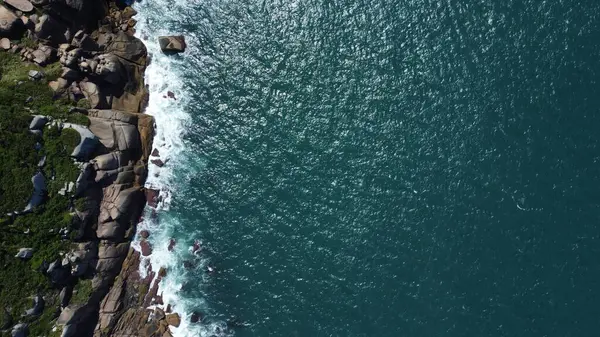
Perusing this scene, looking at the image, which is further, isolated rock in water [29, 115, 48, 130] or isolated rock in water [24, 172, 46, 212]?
isolated rock in water [29, 115, 48, 130]

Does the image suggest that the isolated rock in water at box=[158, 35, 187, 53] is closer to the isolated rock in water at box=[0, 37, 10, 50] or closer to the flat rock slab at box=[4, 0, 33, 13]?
the flat rock slab at box=[4, 0, 33, 13]

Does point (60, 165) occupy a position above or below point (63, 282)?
above

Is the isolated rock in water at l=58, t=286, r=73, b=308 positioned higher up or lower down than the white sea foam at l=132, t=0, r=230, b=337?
lower down

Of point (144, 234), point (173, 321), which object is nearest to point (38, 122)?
point (144, 234)

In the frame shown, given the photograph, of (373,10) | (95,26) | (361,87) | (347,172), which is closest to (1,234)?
(95,26)

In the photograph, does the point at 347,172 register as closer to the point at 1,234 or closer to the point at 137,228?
the point at 137,228

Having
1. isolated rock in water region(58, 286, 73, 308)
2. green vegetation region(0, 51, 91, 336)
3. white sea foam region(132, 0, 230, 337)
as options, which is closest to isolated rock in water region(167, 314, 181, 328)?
white sea foam region(132, 0, 230, 337)
